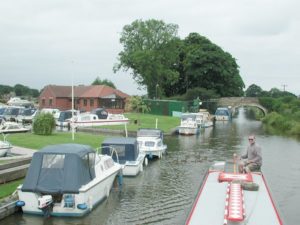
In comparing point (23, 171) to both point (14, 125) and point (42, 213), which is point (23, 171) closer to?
point (42, 213)

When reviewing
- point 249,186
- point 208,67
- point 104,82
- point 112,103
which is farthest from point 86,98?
point 249,186

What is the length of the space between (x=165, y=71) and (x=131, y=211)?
70.3 m

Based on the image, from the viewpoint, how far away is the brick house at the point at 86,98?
8138 cm

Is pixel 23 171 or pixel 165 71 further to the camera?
pixel 165 71

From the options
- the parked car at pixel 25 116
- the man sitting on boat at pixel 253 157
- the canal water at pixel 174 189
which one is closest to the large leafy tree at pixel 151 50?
the parked car at pixel 25 116

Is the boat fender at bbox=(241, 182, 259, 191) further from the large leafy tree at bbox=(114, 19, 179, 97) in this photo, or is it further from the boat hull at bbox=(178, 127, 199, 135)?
the large leafy tree at bbox=(114, 19, 179, 97)

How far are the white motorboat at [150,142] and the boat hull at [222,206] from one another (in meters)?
16.5

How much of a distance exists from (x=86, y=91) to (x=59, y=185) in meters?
69.5

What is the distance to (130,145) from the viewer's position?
1027 inches

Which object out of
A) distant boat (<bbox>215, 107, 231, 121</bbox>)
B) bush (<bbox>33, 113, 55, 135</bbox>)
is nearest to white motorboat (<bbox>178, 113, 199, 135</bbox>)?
bush (<bbox>33, 113, 55, 135</bbox>)

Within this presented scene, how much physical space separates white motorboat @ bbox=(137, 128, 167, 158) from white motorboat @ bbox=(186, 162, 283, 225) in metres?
15.8

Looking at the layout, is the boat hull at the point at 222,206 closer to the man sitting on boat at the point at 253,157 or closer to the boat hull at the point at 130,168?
the man sitting on boat at the point at 253,157

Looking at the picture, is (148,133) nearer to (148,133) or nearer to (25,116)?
(148,133)

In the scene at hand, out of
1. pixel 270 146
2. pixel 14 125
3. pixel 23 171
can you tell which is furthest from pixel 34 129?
pixel 270 146
